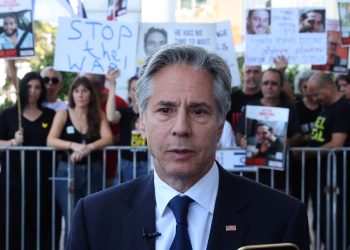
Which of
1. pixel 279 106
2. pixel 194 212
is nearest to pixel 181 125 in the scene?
pixel 194 212

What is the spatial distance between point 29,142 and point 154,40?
186 centimetres

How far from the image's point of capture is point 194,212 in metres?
A: 1.80

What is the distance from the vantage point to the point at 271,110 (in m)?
5.09

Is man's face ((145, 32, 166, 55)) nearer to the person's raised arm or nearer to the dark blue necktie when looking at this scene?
the person's raised arm

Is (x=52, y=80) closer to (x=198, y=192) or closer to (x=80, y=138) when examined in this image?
(x=80, y=138)

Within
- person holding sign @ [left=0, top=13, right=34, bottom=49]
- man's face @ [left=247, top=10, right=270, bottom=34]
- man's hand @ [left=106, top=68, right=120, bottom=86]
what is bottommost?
man's hand @ [left=106, top=68, right=120, bottom=86]

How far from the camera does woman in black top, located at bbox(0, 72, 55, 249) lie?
5180 mm

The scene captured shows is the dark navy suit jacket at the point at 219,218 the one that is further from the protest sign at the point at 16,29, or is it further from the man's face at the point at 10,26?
the man's face at the point at 10,26

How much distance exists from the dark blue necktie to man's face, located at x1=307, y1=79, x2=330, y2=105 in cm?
421

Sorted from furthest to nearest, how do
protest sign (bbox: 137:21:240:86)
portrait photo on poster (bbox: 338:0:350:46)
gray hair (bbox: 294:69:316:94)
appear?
1. gray hair (bbox: 294:69:316:94)
2. protest sign (bbox: 137:21:240:86)
3. portrait photo on poster (bbox: 338:0:350:46)

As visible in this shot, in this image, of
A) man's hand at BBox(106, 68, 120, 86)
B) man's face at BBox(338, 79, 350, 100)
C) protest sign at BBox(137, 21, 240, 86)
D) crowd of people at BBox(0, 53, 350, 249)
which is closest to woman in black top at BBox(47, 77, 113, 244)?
crowd of people at BBox(0, 53, 350, 249)

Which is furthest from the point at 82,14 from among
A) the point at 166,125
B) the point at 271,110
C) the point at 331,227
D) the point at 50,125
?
the point at 166,125

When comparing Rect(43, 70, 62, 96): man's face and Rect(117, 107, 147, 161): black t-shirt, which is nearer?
Rect(117, 107, 147, 161): black t-shirt

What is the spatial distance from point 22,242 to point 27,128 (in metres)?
1.24
